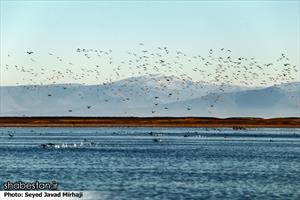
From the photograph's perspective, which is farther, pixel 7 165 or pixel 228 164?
pixel 228 164

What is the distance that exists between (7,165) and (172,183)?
22517 mm

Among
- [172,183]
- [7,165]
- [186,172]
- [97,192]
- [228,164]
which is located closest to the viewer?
[97,192]

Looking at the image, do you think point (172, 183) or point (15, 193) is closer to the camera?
point (15, 193)

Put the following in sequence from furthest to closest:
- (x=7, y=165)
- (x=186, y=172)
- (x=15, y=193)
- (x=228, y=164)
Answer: (x=228, y=164) → (x=7, y=165) → (x=186, y=172) → (x=15, y=193)

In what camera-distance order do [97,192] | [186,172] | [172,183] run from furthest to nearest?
[186,172] → [172,183] → [97,192]

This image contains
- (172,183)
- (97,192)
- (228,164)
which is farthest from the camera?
(228,164)

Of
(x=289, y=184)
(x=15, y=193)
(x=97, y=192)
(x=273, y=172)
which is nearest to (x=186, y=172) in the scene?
(x=273, y=172)

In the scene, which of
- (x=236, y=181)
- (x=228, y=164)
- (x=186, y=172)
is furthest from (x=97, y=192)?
(x=228, y=164)

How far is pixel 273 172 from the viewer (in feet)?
251

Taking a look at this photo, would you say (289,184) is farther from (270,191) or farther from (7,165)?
(7,165)

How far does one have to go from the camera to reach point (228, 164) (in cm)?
8644

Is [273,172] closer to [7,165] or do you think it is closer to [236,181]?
[236,181]

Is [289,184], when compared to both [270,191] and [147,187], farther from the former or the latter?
[147,187]

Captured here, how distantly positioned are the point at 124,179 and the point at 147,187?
6.23 m
